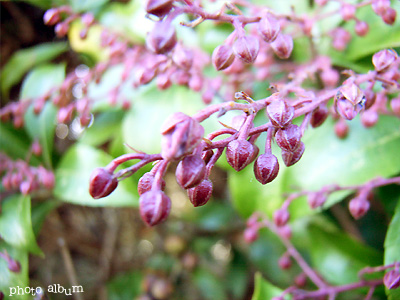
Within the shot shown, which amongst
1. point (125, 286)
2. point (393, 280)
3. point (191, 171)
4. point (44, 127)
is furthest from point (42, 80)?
point (393, 280)

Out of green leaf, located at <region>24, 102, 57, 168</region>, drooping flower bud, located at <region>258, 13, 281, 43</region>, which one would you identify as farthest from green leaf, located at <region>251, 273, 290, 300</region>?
green leaf, located at <region>24, 102, 57, 168</region>

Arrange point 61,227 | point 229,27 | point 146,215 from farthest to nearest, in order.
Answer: point 61,227 → point 229,27 → point 146,215

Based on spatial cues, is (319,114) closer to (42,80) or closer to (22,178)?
(22,178)

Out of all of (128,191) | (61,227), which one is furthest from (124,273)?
(128,191)

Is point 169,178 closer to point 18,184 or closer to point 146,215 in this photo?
point 18,184

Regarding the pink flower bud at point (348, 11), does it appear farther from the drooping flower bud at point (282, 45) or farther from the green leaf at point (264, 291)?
the green leaf at point (264, 291)

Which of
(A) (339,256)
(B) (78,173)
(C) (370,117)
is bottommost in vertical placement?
Result: (A) (339,256)

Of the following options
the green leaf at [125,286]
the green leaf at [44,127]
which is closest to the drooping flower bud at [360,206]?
the green leaf at [44,127]
